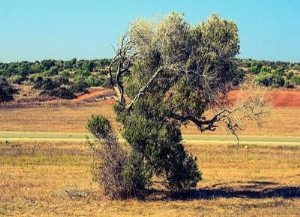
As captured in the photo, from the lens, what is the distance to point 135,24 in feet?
70.4

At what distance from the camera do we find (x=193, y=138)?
42031 millimetres

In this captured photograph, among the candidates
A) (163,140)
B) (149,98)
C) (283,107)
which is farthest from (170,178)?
(283,107)

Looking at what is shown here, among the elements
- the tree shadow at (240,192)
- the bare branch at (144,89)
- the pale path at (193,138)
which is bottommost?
the tree shadow at (240,192)

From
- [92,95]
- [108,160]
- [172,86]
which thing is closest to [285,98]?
[92,95]

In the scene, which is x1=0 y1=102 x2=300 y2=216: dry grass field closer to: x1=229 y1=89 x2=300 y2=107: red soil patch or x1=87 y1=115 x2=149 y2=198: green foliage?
x1=87 y1=115 x2=149 y2=198: green foliage

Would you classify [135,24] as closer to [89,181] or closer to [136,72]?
[136,72]

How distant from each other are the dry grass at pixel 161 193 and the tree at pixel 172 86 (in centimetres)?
167

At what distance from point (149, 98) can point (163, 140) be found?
79.2 inches

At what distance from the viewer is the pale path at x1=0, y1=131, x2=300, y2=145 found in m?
39.5

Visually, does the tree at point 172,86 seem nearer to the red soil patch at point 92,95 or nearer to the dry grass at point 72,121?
the dry grass at point 72,121

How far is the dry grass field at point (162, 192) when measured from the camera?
61.5ft

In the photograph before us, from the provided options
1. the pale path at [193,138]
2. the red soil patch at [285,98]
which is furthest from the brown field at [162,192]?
the red soil patch at [285,98]

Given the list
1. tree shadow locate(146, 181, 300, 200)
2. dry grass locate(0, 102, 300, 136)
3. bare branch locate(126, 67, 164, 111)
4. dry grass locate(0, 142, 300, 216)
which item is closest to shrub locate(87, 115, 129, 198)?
dry grass locate(0, 142, 300, 216)

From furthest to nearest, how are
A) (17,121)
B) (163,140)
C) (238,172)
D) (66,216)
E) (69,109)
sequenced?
→ (69,109) < (17,121) < (238,172) < (163,140) < (66,216)
